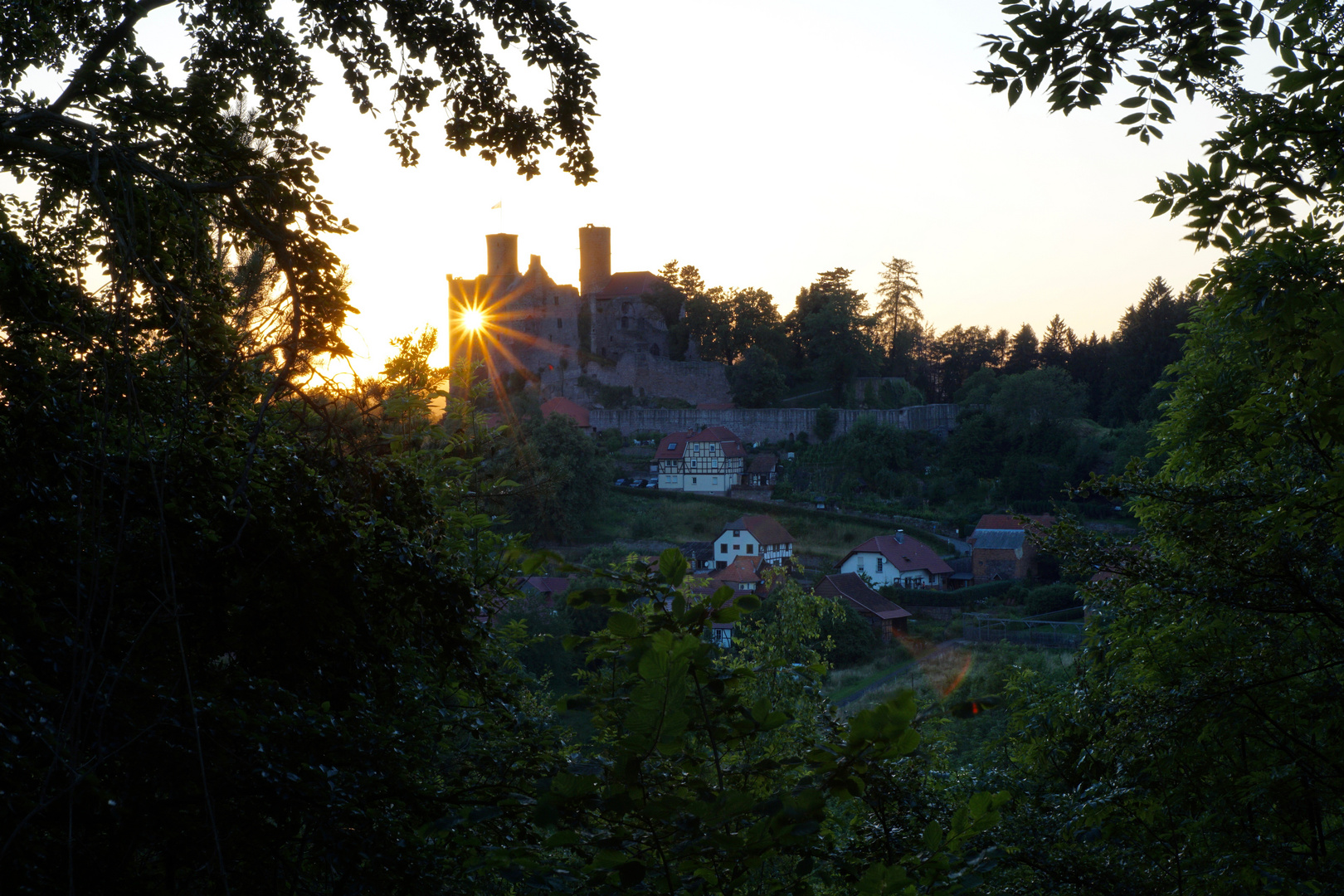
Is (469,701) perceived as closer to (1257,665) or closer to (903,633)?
(1257,665)

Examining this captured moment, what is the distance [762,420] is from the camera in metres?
55.4

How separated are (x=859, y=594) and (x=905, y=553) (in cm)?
599

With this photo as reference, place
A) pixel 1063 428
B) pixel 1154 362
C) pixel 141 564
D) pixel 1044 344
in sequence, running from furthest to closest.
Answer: pixel 1044 344
pixel 1154 362
pixel 1063 428
pixel 141 564

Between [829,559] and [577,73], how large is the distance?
35.4 metres

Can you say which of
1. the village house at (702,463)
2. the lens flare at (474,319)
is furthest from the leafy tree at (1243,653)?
the lens flare at (474,319)

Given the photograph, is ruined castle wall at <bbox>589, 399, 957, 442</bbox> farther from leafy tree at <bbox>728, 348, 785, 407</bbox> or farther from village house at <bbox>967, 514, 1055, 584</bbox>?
village house at <bbox>967, 514, 1055, 584</bbox>

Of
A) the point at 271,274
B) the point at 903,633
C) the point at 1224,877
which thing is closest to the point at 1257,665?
the point at 1224,877

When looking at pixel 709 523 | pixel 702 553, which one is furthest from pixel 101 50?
pixel 709 523

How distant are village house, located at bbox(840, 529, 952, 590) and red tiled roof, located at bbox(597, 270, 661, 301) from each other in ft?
99.6

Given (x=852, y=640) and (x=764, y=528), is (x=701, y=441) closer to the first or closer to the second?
(x=764, y=528)

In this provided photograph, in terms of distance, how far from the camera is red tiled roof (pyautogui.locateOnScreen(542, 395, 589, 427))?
185 ft

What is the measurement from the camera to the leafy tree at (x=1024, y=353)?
204 feet

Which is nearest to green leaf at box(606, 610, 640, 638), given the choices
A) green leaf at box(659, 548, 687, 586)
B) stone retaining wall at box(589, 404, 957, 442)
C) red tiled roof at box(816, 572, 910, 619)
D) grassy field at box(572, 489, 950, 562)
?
green leaf at box(659, 548, 687, 586)

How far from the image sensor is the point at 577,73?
4.32 m
